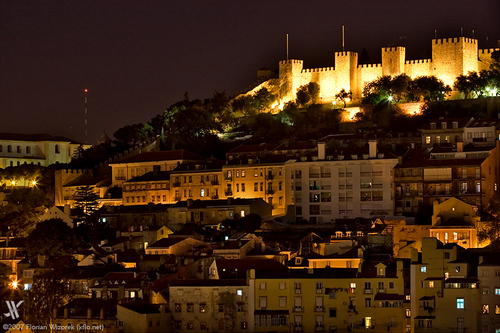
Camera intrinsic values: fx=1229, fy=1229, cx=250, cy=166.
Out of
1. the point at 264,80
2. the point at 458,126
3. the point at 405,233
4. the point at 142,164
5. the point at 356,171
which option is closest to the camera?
the point at 405,233

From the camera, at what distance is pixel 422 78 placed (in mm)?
83438

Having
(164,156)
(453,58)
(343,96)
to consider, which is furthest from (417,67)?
(164,156)

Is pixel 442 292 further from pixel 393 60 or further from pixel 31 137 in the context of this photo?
pixel 31 137

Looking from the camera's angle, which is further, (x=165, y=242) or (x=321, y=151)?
(x=321, y=151)

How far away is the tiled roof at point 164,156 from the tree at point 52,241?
13.5m

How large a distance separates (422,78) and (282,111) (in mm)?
10297


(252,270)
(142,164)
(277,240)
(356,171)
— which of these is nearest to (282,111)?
(142,164)

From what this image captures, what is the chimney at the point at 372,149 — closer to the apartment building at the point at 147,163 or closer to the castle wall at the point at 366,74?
the apartment building at the point at 147,163

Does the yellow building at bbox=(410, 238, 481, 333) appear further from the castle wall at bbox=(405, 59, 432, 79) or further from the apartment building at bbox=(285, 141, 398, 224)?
the castle wall at bbox=(405, 59, 432, 79)

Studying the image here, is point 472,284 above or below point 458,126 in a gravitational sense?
below

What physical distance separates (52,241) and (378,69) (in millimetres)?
32974

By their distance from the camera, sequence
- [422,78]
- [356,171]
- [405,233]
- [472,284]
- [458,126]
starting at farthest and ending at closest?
[422,78]
[458,126]
[356,171]
[405,233]
[472,284]

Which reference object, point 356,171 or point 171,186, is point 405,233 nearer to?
point 356,171

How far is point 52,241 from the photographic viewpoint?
6259cm
